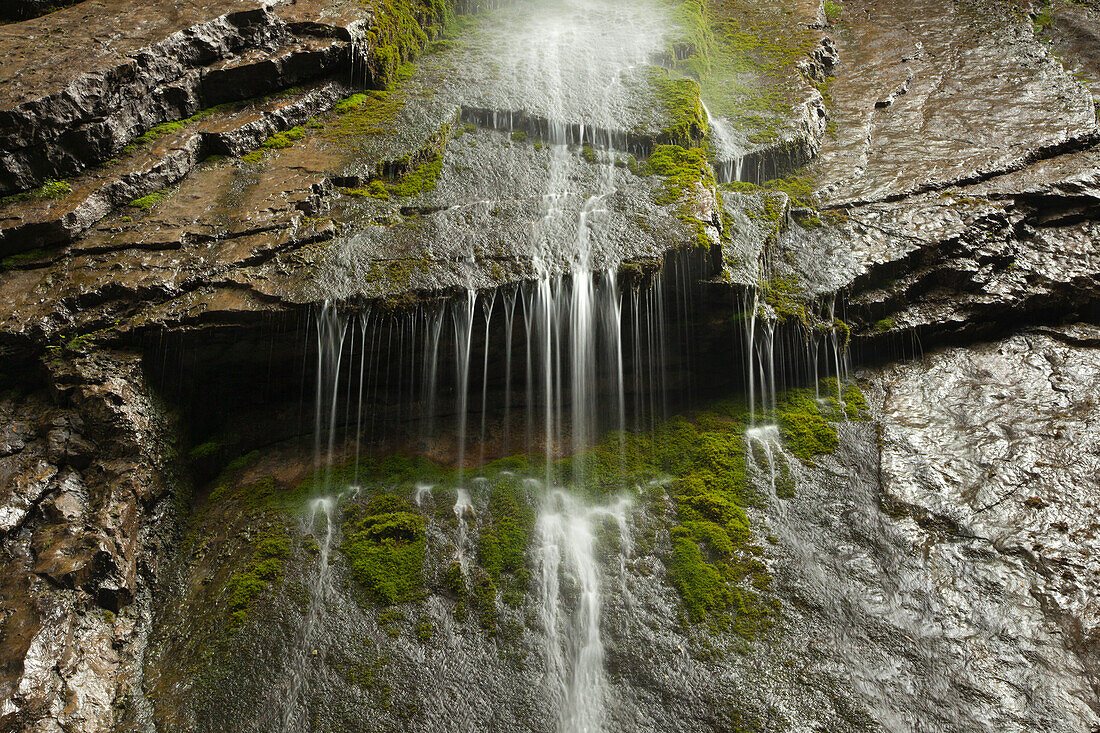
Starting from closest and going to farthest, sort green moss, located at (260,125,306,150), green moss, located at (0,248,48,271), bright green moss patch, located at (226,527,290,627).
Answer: bright green moss patch, located at (226,527,290,627) → green moss, located at (0,248,48,271) → green moss, located at (260,125,306,150)

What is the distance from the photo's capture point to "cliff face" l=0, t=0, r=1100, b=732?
16.6 ft

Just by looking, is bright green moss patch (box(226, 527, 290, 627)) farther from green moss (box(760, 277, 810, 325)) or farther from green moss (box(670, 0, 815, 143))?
green moss (box(670, 0, 815, 143))

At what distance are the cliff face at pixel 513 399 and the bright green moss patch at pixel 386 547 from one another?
0.13ft

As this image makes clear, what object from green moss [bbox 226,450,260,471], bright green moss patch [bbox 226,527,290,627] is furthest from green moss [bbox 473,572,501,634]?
green moss [bbox 226,450,260,471]

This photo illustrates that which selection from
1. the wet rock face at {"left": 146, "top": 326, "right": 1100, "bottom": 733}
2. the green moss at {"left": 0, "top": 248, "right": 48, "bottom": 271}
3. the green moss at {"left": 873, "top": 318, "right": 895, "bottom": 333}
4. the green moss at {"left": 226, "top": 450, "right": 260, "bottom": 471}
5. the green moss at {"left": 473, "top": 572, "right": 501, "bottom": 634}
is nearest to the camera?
the wet rock face at {"left": 146, "top": 326, "right": 1100, "bottom": 733}

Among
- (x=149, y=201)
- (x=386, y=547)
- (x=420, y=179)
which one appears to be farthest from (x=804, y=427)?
(x=149, y=201)

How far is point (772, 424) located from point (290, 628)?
5.36 m

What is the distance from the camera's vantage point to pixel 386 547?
606cm

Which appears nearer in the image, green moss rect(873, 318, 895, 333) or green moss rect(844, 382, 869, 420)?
green moss rect(844, 382, 869, 420)

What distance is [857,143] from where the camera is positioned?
33.7 ft

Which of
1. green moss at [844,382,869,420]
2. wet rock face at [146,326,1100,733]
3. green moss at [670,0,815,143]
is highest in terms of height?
green moss at [670,0,815,143]

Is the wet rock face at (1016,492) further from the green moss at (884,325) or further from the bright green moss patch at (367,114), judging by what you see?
the bright green moss patch at (367,114)

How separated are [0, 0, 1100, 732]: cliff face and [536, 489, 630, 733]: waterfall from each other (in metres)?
0.03

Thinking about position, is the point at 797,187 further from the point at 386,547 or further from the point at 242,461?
the point at 242,461
